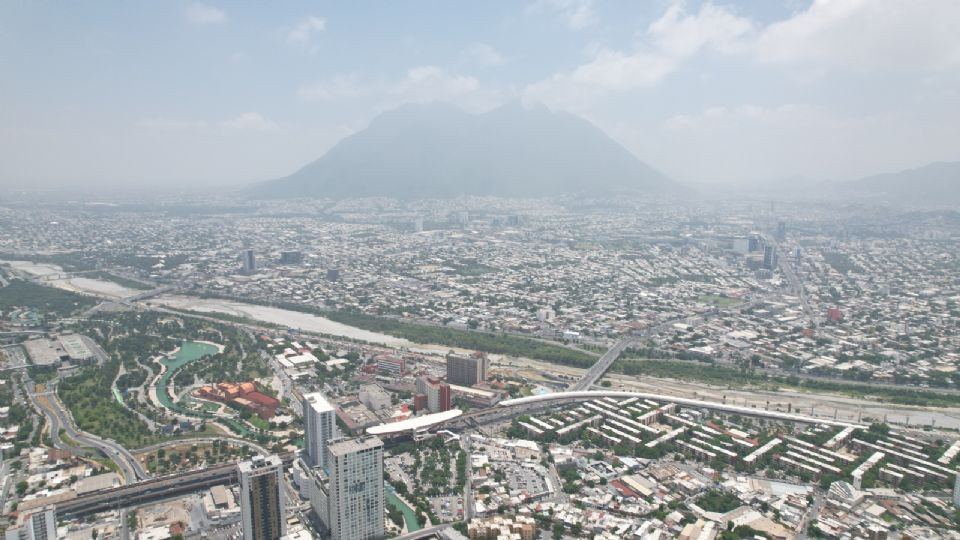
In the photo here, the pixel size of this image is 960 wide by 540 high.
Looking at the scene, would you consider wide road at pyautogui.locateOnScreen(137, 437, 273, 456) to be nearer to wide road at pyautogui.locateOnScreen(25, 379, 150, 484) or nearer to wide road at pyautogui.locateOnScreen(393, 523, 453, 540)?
wide road at pyautogui.locateOnScreen(25, 379, 150, 484)

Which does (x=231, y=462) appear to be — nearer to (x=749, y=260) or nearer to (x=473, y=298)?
(x=473, y=298)

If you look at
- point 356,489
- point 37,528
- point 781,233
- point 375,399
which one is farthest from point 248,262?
point 781,233

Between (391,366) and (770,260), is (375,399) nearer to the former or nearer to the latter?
(391,366)

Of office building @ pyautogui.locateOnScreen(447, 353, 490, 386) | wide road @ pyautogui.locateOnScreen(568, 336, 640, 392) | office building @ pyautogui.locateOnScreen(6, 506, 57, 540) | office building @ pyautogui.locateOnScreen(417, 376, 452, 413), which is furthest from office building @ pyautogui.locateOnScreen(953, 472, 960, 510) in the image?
office building @ pyautogui.locateOnScreen(6, 506, 57, 540)

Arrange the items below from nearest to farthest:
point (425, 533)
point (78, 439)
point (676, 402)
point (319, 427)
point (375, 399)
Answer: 1. point (425, 533)
2. point (319, 427)
3. point (78, 439)
4. point (375, 399)
5. point (676, 402)

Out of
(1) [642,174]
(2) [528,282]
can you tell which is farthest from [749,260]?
(1) [642,174]

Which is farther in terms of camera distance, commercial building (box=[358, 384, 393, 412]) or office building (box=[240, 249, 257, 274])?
office building (box=[240, 249, 257, 274])

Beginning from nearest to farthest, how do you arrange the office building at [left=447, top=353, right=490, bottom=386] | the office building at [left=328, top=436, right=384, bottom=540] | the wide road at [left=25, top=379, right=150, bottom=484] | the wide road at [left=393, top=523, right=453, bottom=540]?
1. the office building at [left=328, top=436, right=384, bottom=540]
2. the wide road at [left=393, top=523, right=453, bottom=540]
3. the wide road at [left=25, top=379, right=150, bottom=484]
4. the office building at [left=447, top=353, right=490, bottom=386]
